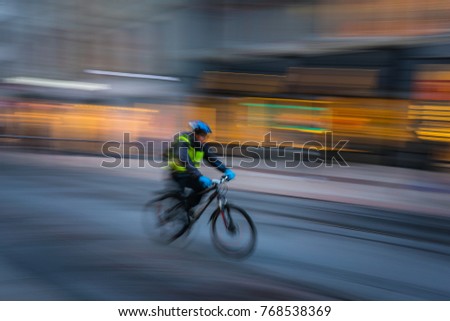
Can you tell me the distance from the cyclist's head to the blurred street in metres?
1.33

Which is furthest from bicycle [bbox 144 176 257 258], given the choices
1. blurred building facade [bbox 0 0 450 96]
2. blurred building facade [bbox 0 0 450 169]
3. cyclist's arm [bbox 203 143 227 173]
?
blurred building facade [bbox 0 0 450 96]

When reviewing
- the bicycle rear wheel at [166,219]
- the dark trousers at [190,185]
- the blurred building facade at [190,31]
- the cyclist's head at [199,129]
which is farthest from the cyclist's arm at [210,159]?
the blurred building facade at [190,31]

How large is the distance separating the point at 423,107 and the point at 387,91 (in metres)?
1.60

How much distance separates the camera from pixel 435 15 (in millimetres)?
18406

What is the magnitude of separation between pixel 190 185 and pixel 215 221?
612 millimetres

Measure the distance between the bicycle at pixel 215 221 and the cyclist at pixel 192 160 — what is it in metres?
0.12

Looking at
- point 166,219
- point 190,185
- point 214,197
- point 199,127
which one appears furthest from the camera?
point 166,219

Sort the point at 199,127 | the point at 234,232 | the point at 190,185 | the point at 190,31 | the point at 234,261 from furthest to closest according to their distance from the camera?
the point at 190,31 → the point at 190,185 → the point at 234,232 → the point at 199,127 → the point at 234,261

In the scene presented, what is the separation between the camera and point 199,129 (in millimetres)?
7426

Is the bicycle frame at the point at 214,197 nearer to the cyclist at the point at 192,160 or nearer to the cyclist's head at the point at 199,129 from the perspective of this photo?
the cyclist at the point at 192,160

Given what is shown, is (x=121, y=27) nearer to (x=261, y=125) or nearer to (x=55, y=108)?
(x=55, y=108)

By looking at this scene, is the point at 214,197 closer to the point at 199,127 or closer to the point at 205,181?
the point at 205,181

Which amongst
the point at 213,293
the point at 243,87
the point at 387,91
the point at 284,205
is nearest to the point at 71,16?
the point at 243,87

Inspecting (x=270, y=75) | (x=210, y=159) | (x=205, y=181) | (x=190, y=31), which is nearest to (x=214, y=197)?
(x=205, y=181)
